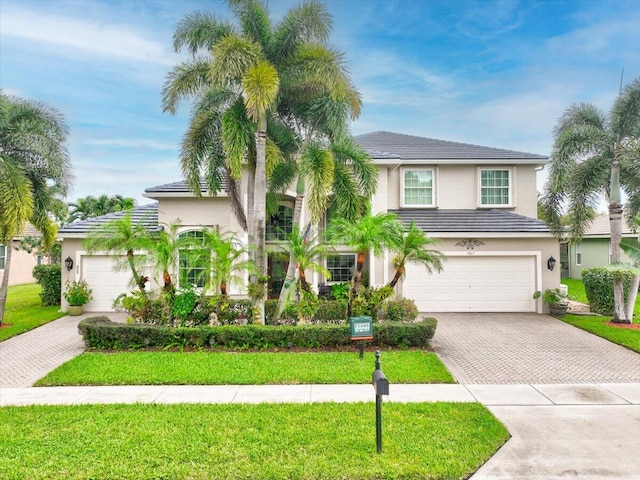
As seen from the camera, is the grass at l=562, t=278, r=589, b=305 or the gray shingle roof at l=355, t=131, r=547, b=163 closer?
the gray shingle roof at l=355, t=131, r=547, b=163

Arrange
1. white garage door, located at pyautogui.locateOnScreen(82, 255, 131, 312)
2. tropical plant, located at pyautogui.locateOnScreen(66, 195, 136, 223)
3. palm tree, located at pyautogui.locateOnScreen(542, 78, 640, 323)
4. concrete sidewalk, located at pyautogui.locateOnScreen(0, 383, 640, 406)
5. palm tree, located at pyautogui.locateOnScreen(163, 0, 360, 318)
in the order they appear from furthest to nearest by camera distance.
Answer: tropical plant, located at pyautogui.locateOnScreen(66, 195, 136, 223) < white garage door, located at pyautogui.locateOnScreen(82, 255, 131, 312) < palm tree, located at pyautogui.locateOnScreen(542, 78, 640, 323) < palm tree, located at pyautogui.locateOnScreen(163, 0, 360, 318) < concrete sidewalk, located at pyautogui.locateOnScreen(0, 383, 640, 406)

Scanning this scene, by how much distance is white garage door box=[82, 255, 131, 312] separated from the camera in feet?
52.4

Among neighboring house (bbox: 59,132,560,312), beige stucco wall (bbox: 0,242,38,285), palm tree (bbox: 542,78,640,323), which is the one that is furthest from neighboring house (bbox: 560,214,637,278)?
beige stucco wall (bbox: 0,242,38,285)

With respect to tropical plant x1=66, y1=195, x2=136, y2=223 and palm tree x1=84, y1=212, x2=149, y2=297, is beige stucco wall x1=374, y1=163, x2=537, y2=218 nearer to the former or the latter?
palm tree x1=84, y1=212, x2=149, y2=297

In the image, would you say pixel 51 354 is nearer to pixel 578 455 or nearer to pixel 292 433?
pixel 292 433

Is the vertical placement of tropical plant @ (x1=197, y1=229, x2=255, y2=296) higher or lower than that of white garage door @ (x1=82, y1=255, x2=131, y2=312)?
higher

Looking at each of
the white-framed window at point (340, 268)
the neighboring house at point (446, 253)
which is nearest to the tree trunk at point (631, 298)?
the neighboring house at point (446, 253)

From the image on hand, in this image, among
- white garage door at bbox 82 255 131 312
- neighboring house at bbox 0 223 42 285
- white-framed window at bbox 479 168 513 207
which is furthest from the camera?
neighboring house at bbox 0 223 42 285

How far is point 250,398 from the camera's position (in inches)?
272

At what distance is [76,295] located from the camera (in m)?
15.3

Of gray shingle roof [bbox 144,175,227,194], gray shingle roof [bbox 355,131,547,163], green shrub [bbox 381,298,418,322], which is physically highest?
gray shingle roof [bbox 355,131,547,163]

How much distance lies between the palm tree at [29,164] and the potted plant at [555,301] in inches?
730

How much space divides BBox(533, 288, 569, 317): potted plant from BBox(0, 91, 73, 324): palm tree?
1855 centimetres

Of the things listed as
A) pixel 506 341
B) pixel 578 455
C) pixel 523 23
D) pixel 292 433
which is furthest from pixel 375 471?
pixel 523 23
